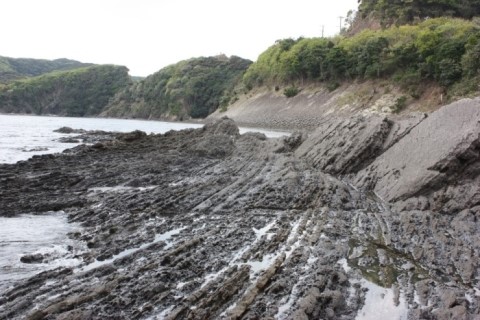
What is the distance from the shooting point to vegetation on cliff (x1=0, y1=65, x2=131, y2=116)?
16925 centimetres

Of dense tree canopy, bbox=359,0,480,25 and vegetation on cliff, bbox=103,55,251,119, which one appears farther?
vegetation on cliff, bbox=103,55,251,119

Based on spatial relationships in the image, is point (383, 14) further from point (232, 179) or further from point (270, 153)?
point (232, 179)

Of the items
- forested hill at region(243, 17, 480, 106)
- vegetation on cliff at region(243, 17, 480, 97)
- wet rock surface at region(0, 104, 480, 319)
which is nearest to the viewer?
wet rock surface at region(0, 104, 480, 319)

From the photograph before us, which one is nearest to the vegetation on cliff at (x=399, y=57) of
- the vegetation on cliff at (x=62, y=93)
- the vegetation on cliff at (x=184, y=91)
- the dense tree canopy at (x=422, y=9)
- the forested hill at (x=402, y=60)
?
the forested hill at (x=402, y=60)

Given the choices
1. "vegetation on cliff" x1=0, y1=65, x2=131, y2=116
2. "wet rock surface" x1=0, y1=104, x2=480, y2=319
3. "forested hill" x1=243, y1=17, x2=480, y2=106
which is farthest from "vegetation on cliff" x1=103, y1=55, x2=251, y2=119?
"wet rock surface" x1=0, y1=104, x2=480, y2=319

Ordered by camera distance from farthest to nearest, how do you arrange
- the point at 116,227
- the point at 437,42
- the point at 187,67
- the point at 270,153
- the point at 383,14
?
the point at 187,67 → the point at 383,14 → the point at 437,42 → the point at 270,153 → the point at 116,227

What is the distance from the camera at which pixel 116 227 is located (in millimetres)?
14305

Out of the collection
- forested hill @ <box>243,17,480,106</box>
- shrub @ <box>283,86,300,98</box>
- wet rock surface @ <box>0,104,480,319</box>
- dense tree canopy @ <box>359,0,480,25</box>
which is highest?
dense tree canopy @ <box>359,0,480,25</box>

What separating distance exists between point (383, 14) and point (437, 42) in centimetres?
3439

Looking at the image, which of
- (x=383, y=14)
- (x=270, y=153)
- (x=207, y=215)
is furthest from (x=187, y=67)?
(x=207, y=215)

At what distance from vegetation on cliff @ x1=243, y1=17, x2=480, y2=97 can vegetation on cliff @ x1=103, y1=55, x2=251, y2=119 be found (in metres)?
31.8

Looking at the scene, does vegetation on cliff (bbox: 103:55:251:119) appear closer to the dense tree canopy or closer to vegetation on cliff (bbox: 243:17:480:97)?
vegetation on cliff (bbox: 243:17:480:97)

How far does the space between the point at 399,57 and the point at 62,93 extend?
161175 millimetres

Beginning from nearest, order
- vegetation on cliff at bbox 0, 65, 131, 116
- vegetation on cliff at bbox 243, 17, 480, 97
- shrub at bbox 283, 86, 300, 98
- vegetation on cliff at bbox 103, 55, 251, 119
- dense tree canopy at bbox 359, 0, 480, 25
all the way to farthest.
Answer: vegetation on cliff at bbox 243, 17, 480, 97 → dense tree canopy at bbox 359, 0, 480, 25 → shrub at bbox 283, 86, 300, 98 → vegetation on cliff at bbox 103, 55, 251, 119 → vegetation on cliff at bbox 0, 65, 131, 116
